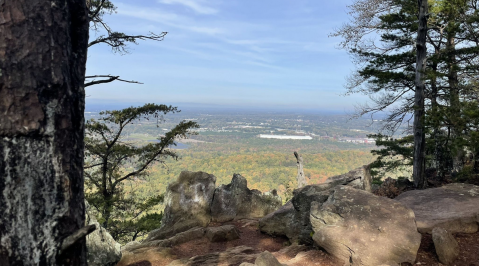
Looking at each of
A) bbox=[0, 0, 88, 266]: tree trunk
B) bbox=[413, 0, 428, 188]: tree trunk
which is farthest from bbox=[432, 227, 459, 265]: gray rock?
bbox=[413, 0, 428, 188]: tree trunk

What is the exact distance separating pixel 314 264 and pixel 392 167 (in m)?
10.4

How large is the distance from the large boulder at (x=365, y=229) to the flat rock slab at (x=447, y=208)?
0.80 m

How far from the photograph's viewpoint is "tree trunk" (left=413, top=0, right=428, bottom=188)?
8883mm

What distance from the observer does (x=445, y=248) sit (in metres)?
4.14

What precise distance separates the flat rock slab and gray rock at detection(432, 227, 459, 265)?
0.72m

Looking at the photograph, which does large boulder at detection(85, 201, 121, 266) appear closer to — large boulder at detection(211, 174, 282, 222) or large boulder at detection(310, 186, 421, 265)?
large boulder at detection(310, 186, 421, 265)

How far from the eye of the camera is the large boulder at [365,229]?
13.8 ft

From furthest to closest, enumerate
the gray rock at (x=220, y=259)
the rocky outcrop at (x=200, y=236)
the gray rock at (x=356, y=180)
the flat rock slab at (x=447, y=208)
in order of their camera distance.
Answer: the gray rock at (x=356, y=180) < the rocky outcrop at (x=200, y=236) < the gray rock at (x=220, y=259) < the flat rock slab at (x=447, y=208)

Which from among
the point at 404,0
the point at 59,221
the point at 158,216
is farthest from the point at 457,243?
the point at 158,216

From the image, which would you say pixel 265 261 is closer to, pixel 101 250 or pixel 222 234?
pixel 101 250

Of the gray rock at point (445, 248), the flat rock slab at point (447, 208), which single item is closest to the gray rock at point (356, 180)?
the flat rock slab at point (447, 208)

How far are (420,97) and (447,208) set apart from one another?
5044 mm

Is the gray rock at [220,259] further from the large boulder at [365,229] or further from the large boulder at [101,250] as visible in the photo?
the large boulder at [365,229]

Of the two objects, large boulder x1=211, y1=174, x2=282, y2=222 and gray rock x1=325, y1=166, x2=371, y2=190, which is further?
large boulder x1=211, y1=174, x2=282, y2=222
